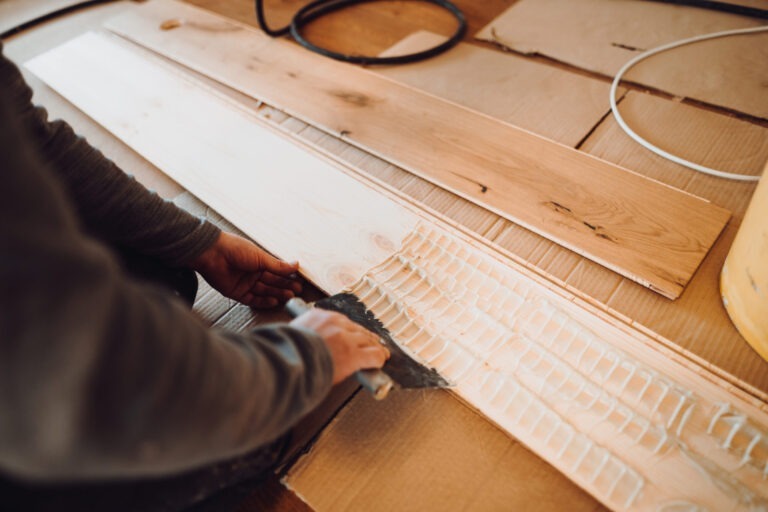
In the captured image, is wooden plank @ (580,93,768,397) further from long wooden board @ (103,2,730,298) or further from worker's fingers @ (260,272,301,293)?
worker's fingers @ (260,272,301,293)

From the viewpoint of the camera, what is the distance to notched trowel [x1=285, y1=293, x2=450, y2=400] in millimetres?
884

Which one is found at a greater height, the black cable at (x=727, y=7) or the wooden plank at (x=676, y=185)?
the black cable at (x=727, y=7)

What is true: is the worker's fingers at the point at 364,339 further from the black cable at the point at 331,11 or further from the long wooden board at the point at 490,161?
the black cable at the point at 331,11

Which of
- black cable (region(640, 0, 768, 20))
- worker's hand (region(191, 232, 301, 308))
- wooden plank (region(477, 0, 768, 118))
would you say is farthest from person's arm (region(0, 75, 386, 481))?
black cable (region(640, 0, 768, 20))

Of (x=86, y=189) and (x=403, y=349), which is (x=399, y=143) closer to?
(x=403, y=349)

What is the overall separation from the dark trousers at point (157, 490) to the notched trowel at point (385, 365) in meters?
0.22

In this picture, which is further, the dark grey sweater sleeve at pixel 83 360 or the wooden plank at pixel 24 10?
the wooden plank at pixel 24 10

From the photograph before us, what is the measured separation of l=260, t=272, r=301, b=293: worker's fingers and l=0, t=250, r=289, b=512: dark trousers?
28 centimetres

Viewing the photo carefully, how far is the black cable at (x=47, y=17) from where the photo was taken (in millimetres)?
2514

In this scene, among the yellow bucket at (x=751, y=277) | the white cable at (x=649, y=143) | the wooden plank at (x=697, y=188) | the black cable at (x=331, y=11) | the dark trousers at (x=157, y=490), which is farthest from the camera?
the black cable at (x=331, y=11)

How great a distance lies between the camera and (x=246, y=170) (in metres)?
1.53

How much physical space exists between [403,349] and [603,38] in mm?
1585

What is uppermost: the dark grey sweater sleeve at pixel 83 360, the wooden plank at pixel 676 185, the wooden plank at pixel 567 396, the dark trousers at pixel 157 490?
the wooden plank at pixel 676 185

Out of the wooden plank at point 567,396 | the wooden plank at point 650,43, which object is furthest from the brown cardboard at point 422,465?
the wooden plank at point 650,43
